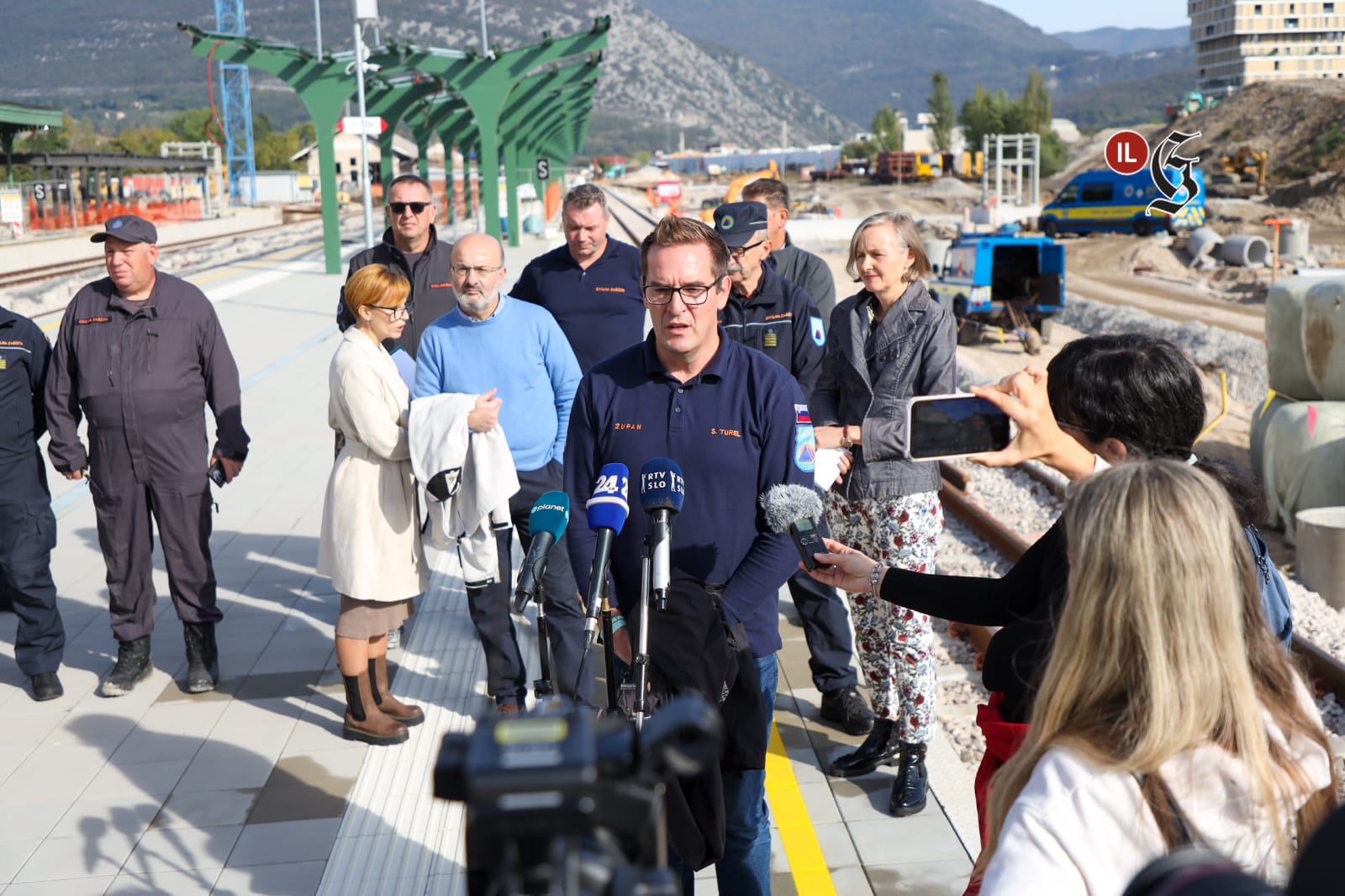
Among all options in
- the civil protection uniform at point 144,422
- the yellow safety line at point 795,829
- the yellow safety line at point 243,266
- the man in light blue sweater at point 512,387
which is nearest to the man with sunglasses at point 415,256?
the civil protection uniform at point 144,422

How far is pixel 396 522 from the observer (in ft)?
18.0

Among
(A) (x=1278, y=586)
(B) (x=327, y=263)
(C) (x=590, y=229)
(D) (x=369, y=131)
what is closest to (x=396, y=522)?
(C) (x=590, y=229)

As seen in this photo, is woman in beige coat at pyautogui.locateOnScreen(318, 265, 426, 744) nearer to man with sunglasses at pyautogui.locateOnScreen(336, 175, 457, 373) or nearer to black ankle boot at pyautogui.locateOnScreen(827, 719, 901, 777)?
man with sunglasses at pyautogui.locateOnScreen(336, 175, 457, 373)

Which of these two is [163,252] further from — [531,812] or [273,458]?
[531,812]

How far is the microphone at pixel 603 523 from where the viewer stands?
270 centimetres

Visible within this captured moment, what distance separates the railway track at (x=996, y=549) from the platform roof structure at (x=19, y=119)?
33.2m

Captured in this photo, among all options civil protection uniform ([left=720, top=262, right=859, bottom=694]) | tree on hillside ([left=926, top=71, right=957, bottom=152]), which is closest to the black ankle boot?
civil protection uniform ([left=720, top=262, right=859, bottom=694])

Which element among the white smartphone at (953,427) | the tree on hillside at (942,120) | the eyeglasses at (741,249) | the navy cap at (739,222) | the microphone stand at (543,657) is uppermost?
the tree on hillside at (942,120)

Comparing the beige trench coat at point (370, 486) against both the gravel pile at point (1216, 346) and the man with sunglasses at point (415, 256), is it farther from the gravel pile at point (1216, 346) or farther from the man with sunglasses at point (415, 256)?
the gravel pile at point (1216, 346)

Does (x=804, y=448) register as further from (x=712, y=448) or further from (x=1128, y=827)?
(x=1128, y=827)

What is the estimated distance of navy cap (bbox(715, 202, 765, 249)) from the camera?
542 centimetres

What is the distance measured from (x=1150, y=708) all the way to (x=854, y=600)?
3.36m

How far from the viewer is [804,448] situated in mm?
3660

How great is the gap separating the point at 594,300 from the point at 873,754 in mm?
2628
